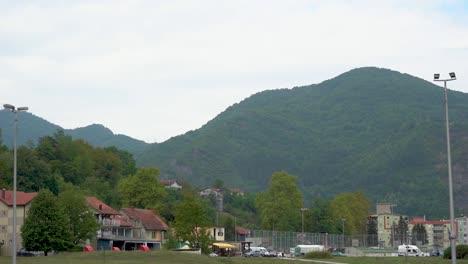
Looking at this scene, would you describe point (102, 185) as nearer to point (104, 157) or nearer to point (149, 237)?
point (104, 157)

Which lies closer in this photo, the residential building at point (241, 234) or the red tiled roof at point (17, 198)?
the red tiled roof at point (17, 198)

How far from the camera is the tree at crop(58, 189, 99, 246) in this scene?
95375 millimetres

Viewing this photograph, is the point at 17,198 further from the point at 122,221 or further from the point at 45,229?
the point at 122,221

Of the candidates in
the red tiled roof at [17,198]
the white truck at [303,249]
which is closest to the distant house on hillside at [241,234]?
the white truck at [303,249]

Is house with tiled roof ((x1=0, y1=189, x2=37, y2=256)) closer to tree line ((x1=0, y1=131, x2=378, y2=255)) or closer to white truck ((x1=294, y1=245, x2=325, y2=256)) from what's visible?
tree line ((x1=0, y1=131, x2=378, y2=255))

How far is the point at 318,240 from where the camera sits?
445 feet

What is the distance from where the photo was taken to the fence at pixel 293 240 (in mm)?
127481

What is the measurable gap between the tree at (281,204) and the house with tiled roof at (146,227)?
18.9 meters

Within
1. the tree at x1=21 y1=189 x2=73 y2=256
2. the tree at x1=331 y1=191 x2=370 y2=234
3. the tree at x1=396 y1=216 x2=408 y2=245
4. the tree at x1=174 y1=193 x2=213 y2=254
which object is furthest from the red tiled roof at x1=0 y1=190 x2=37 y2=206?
the tree at x1=396 y1=216 x2=408 y2=245

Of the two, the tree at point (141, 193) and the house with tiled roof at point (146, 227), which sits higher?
the tree at point (141, 193)

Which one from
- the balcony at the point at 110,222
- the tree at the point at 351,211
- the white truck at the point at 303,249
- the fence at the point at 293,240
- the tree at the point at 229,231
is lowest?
the white truck at the point at 303,249

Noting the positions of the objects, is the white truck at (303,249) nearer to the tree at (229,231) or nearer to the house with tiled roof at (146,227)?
the house with tiled roof at (146,227)

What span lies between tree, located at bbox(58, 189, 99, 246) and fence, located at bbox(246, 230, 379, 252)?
3843 cm

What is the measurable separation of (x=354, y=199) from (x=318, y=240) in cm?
2945
